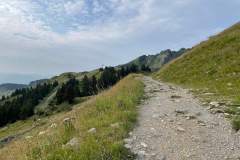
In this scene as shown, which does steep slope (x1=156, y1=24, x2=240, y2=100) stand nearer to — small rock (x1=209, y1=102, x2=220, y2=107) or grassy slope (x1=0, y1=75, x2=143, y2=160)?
small rock (x1=209, y1=102, x2=220, y2=107)

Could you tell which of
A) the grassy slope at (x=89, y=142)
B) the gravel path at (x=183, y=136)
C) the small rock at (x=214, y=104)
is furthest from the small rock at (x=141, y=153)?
the small rock at (x=214, y=104)

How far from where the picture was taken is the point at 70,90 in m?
117

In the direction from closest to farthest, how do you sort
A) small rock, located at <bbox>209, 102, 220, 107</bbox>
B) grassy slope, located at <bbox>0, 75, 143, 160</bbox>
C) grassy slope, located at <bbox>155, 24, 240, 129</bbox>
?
1. grassy slope, located at <bbox>0, 75, 143, 160</bbox>
2. small rock, located at <bbox>209, 102, 220, 107</bbox>
3. grassy slope, located at <bbox>155, 24, 240, 129</bbox>

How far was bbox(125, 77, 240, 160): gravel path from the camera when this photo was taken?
802cm

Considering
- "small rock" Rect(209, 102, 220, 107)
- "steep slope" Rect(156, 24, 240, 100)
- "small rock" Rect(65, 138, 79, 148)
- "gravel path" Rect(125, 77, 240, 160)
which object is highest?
"steep slope" Rect(156, 24, 240, 100)

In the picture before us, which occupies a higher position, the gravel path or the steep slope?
the steep slope

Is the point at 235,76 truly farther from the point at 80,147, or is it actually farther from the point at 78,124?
the point at 80,147

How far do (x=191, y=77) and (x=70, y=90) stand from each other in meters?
89.4

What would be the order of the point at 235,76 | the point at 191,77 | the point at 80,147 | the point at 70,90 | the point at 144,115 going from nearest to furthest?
the point at 80,147 → the point at 144,115 → the point at 235,76 → the point at 191,77 → the point at 70,90

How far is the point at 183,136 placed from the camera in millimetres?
9695

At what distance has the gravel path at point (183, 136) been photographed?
26.3 feet

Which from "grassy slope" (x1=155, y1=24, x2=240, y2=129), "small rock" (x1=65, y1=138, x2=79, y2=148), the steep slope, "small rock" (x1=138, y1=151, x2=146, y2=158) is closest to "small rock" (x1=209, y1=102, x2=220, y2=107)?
"grassy slope" (x1=155, y1=24, x2=240, y2=129)

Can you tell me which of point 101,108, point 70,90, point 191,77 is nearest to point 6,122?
point 70,90

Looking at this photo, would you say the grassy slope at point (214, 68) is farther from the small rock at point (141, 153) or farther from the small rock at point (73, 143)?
the small rock at point (73, 143)
